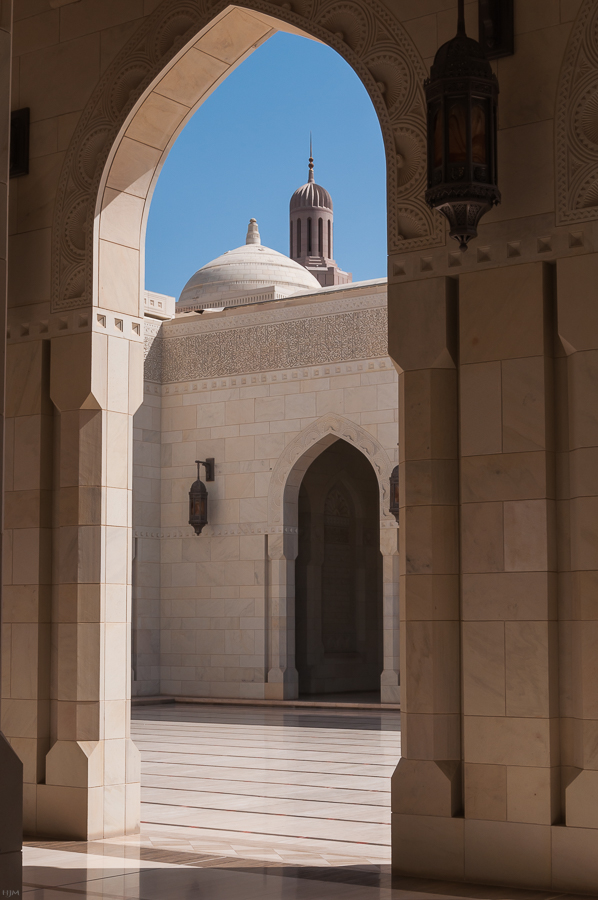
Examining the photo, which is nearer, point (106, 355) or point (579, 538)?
point (579, 538)

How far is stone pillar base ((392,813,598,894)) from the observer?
3.68 m

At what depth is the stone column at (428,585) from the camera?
13.2 feet

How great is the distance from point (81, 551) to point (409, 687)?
179cm

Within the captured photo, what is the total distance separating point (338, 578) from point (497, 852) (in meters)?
11.5

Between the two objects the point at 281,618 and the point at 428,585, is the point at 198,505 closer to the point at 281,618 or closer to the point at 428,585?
the point at 281,618

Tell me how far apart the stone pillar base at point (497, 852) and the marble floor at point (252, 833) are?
0.25 ft

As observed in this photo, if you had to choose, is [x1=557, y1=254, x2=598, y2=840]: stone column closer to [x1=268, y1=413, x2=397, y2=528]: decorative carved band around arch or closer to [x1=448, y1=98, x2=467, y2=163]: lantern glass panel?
[x1=448, y1=98, x2=467, y2=163]: lantern glass panel

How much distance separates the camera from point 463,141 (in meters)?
3.77

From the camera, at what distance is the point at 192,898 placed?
3729mm

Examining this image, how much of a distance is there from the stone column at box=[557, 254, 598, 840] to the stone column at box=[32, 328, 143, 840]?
2173mm

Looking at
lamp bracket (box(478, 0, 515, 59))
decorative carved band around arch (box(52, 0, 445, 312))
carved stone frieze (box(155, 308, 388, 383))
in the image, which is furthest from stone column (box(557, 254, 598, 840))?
carved stone frieze (box(155, 308, 388, 383))

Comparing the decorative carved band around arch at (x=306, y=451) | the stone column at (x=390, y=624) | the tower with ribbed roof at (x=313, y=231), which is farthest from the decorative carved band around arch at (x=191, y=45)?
the tower with ribbed roof at (x=313, y=231)

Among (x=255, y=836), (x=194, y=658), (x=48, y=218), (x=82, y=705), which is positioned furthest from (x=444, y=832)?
(x=194, y=658)

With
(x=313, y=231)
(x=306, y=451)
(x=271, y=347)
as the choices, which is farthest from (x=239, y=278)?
(x=313, y=231)
